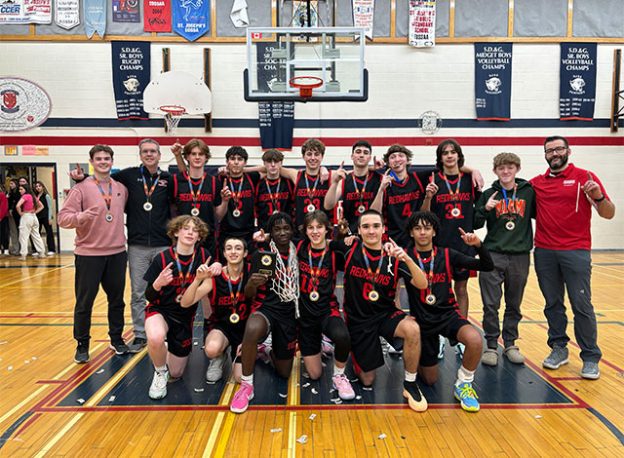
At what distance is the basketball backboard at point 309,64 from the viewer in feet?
21.9

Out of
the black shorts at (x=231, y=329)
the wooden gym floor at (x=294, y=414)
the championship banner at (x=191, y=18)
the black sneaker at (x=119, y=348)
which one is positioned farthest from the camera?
the championship banner at (x=191, y=18)

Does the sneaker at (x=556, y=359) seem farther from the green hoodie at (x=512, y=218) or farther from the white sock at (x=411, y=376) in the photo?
the white sock at (x=411, y=376)

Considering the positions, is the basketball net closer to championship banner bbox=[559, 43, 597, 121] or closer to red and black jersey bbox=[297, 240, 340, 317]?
red and black jersey bbox=[297, 240, 340, 317]

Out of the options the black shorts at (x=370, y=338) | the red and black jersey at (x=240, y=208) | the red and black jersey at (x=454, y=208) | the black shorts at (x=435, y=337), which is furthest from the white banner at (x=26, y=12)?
the black shorts at (x=435, y=337)

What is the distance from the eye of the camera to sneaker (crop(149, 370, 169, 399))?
351 cm

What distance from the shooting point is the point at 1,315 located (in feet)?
20.2

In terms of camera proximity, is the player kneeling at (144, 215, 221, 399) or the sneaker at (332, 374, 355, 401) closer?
the sneaker at (332, 374, 355, 401)

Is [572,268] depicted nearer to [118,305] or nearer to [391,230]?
[391,230]

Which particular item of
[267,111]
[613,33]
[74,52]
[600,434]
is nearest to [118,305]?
[600,434]

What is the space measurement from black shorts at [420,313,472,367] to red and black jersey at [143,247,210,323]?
2.03m

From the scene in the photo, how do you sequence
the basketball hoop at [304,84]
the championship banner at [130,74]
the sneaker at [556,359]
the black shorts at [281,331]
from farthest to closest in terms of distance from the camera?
the championship banner at [130,74]
the basketball hoop at [304,84]
the sneaker at [556,359]
the black shorts at [281,331]

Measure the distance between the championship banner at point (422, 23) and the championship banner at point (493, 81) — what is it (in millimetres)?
1319

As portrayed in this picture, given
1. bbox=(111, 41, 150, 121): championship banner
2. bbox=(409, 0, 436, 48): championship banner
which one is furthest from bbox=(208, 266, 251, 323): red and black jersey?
bbox=(409, 0, 436, 48): championship banner

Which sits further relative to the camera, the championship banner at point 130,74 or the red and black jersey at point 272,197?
the championship banner at point 130,74
